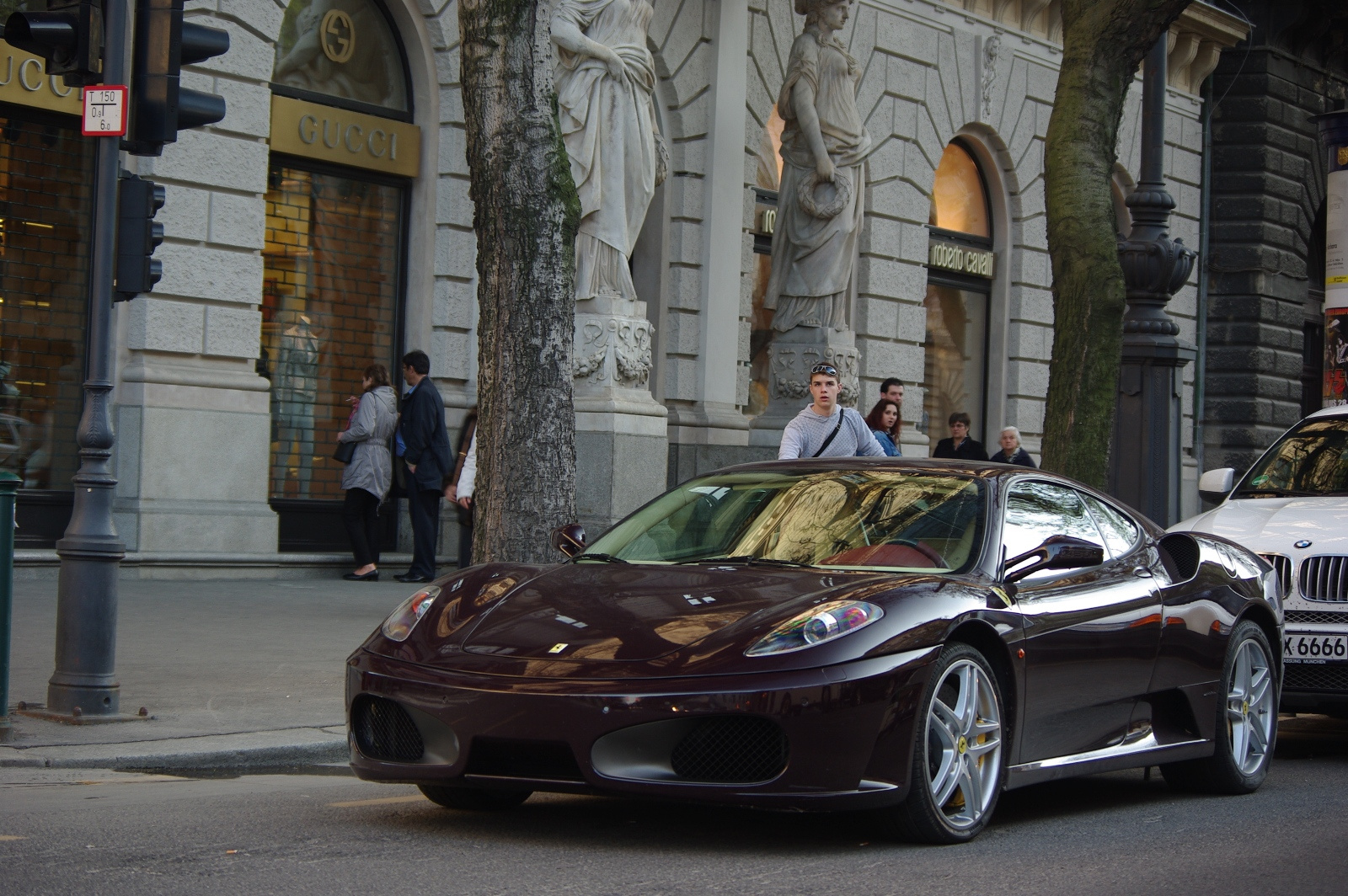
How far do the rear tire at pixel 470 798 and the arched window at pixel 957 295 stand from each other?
17565 millimetres

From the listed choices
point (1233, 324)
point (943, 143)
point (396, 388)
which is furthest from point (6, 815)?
point (1233, 324)

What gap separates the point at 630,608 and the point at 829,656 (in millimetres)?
718

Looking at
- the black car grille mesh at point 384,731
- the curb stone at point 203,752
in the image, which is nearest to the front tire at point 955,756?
the black car grille mesh at point 384,731

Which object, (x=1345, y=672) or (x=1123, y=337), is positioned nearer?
(x=1345, y=672)

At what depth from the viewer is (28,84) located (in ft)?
44.9

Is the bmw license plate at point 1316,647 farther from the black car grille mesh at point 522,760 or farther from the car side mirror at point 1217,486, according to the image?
the black car grille mesh at point 522,760

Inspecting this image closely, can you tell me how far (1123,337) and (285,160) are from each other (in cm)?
718

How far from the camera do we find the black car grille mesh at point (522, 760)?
5359 mm

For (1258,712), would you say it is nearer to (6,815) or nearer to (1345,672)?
(1345,672)

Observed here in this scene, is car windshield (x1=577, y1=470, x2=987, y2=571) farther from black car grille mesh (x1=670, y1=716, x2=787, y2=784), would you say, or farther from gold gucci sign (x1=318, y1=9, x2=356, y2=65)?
gold gucci sign (x1=318, y1=9, x2=356, y2=65)

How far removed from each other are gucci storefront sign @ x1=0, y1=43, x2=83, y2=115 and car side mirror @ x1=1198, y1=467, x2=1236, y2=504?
8503 mm

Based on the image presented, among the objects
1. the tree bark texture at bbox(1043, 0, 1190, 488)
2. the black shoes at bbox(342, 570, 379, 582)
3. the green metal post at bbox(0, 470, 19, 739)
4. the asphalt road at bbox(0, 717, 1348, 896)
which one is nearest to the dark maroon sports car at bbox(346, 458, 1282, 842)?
the asphalt road at bbox(0, 717, 1348, 896)

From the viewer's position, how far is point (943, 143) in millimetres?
23109

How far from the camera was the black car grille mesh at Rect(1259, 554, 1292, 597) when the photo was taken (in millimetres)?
8875
